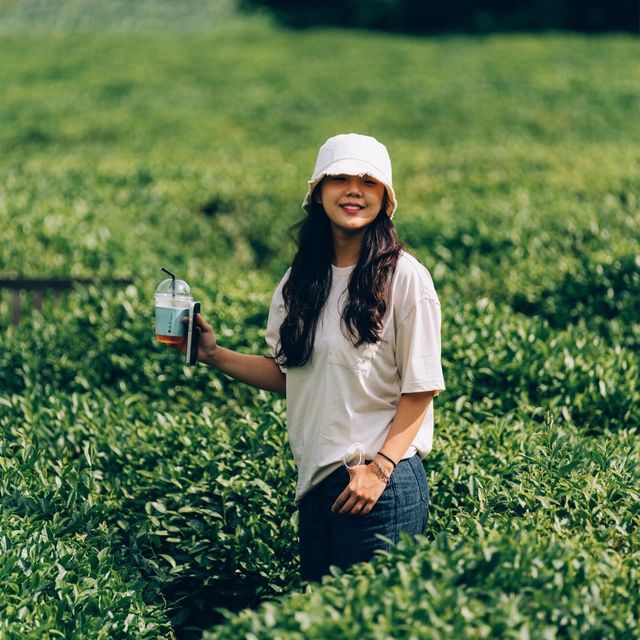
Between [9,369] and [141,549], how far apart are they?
2232 mm

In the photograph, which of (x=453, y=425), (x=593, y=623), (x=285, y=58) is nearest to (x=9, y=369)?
(x=453, y=425)

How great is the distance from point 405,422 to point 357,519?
380mm

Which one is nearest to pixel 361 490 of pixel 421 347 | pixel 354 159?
pixel 421 347

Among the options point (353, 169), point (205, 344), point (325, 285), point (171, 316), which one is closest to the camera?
point (353, 169)

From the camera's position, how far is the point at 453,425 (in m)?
5.14

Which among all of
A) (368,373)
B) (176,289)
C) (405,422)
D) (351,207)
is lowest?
(405,422)

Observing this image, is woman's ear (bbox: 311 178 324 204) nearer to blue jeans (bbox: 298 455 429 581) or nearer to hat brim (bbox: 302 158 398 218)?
hat brim (bbox: 302 158 398 218)

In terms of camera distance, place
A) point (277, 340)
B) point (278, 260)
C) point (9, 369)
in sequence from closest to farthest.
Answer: point (277, 340) → point (9, 369) → point (278, 260)

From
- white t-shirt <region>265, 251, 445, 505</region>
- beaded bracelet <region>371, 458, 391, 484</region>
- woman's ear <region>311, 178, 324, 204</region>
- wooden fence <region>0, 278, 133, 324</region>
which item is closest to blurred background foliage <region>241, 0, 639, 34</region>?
wooden fence <region>0, 278, 133, 324</region>

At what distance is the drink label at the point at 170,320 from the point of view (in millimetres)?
3551

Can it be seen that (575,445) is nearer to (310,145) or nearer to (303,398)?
(303,398)

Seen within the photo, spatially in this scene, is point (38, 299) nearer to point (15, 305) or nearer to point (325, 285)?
point (15, 305)

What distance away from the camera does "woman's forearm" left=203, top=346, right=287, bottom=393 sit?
12.2ft

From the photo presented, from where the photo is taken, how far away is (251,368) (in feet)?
12.2
